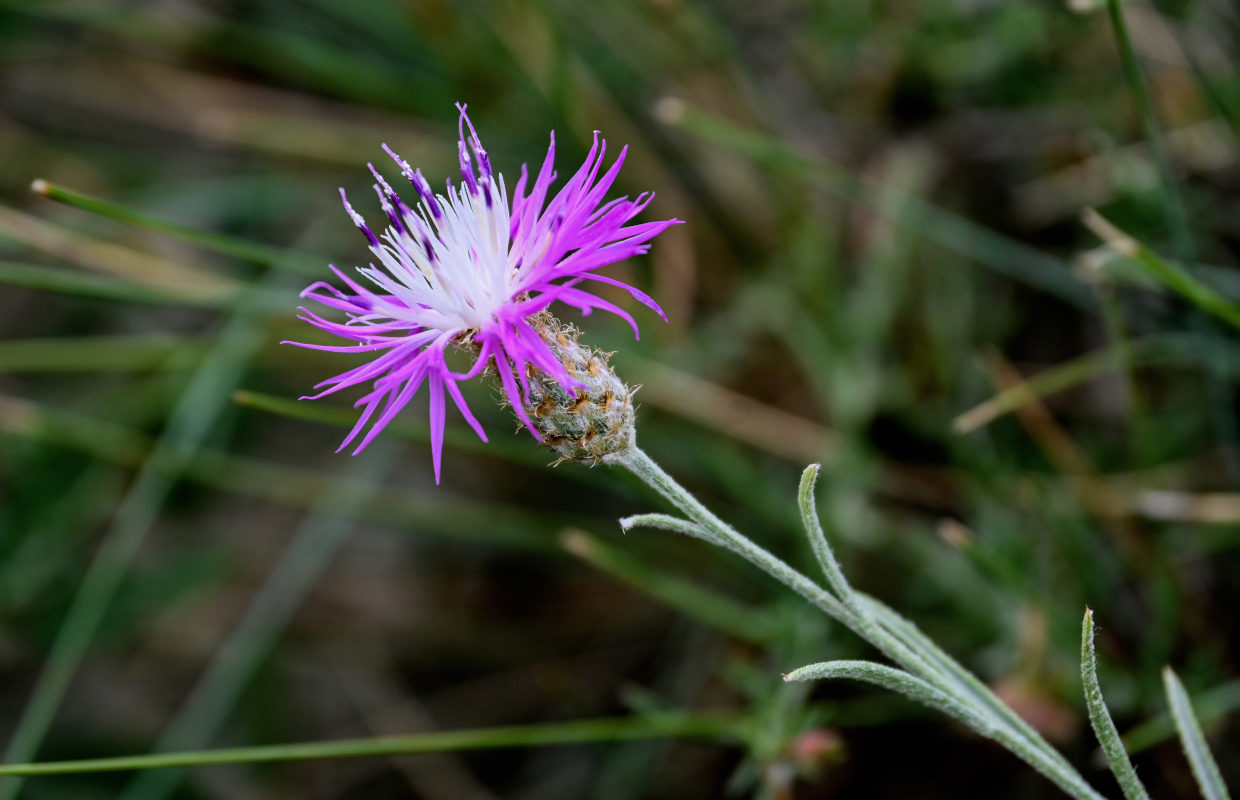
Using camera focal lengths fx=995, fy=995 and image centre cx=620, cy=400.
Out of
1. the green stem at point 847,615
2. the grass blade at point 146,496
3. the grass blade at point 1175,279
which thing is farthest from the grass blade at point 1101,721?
the grass blade at point 146,496

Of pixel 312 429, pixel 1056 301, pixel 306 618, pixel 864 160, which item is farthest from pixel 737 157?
pixel 306 618

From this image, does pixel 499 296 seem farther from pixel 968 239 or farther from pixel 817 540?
pixel 968 239

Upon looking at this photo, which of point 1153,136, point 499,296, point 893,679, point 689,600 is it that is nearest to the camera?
point 893,679

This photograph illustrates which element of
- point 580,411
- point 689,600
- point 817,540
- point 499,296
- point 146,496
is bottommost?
point 689,600

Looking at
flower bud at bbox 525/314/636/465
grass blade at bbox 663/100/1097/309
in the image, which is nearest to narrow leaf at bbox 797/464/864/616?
flower bud at bbox 525/314/636/465

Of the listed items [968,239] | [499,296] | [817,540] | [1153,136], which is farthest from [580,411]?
[968,239]

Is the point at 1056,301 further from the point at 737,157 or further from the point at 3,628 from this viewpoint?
the point at 3,628
